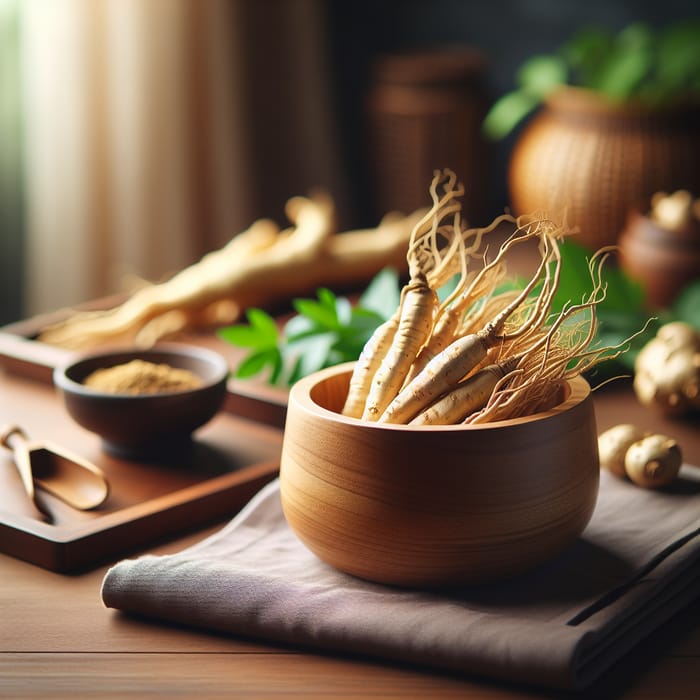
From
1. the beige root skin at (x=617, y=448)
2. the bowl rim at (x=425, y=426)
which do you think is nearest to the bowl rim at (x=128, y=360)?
the bowl rim at (x=425, y=426)

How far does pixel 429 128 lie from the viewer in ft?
8.43

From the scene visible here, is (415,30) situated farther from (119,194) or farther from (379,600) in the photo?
(379,600)

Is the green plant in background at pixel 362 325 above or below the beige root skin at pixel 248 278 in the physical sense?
above

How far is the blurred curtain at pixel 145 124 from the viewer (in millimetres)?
2521

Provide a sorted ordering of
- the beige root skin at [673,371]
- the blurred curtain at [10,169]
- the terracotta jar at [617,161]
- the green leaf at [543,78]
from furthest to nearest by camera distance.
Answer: the blurred curtain at [10,169], the green leaf at [543,78], the terracotta jar at [617,161], the beige root skin at [673,371]

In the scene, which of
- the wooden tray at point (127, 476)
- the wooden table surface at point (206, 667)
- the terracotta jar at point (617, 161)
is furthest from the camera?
the terracotta jar at point (617, 161)

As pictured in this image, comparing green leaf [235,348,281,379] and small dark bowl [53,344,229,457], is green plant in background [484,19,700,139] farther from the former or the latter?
small dark bowl [53,344,229,457]

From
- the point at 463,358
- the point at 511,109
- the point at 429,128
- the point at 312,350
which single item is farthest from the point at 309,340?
the point at 429,128

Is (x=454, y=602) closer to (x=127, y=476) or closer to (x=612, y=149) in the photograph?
(x=127, y=476)

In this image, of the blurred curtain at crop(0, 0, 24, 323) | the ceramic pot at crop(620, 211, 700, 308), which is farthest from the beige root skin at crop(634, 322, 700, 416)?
the blurred curtain at crop(0, 0, 24, 323)

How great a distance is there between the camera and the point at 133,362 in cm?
103

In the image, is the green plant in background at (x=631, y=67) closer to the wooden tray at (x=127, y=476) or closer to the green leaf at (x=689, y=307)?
the green leaf at (x=689, y=307)

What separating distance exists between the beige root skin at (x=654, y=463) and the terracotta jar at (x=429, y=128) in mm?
1627

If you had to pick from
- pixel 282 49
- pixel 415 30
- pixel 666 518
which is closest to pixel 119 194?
pixel 282 49
